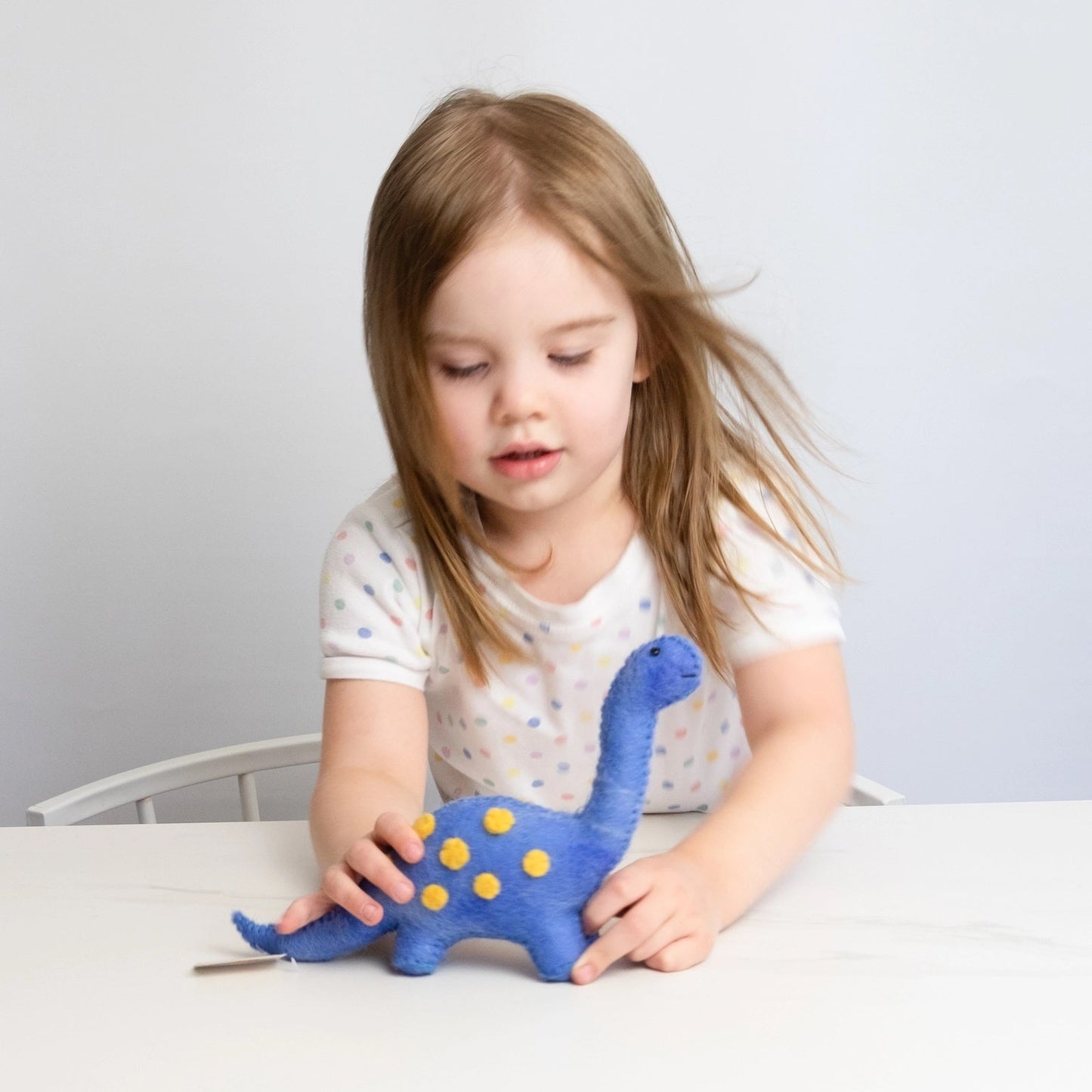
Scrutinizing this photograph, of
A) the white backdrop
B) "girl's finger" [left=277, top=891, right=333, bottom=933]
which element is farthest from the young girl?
the white backdrop

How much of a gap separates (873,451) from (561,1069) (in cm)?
105

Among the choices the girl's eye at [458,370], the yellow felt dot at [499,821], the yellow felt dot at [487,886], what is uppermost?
the girl's eye at [458,370]

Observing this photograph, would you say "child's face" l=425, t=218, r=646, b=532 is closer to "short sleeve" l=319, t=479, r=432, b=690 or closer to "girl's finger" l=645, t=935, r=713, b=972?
"short sleeve" l=319, t=479, r=432, b=690

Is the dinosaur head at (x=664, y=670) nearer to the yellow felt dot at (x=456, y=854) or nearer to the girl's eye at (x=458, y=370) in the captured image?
the yellow felt dot at (x=456, y=854)

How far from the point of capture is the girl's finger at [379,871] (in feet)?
1.87

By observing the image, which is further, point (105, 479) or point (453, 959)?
point (105, 479)

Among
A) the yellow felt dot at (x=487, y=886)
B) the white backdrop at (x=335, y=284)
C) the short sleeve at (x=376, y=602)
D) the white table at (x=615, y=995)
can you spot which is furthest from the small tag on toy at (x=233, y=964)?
the white backdrop at (x=335, y=284)

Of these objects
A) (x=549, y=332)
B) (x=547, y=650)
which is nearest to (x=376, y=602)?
(x=547, y=650)

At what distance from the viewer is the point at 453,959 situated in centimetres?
59

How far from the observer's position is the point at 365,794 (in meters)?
0.74

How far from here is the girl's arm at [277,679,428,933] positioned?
0.58m

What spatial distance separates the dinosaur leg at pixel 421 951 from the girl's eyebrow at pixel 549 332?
0.32 metres

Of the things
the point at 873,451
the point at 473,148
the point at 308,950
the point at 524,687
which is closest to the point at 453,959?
the point at 308,950

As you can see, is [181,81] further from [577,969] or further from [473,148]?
[577,969]
